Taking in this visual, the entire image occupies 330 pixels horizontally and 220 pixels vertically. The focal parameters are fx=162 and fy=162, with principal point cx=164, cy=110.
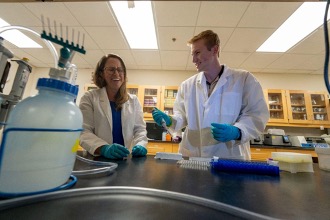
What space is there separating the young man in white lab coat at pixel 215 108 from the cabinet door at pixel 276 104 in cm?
250

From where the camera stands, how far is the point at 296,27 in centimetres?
204

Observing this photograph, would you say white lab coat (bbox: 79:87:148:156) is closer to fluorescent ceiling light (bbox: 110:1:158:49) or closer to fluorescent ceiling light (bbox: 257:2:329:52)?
fluorescent ceiling light (bbox: 110:1:158:49)

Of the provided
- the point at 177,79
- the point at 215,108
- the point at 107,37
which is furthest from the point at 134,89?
the point at 215,108

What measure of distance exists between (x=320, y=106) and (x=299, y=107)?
0.42 metres

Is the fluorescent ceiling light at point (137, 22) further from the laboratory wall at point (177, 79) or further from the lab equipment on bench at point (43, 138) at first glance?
the lab equipment on bench at point (43, 138)

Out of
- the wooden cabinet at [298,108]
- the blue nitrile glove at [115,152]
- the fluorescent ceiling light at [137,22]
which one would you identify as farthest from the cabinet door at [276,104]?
the blue nitrile glove at [115,152]

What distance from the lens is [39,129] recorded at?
0.25m

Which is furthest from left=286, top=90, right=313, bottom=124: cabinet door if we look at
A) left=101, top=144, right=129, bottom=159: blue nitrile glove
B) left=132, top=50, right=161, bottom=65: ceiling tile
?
→ left=101, top=144, right=129, bottom=159: blue nitrile glove

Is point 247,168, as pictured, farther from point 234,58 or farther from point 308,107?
point 308,107

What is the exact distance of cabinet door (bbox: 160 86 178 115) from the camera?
10.7 ft

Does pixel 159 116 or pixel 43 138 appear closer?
pixel 43 138

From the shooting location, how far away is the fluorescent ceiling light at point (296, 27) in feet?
5.71

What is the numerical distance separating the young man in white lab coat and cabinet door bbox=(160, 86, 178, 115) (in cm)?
201

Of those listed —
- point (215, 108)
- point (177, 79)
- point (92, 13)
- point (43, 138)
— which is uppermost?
point (92, 13)
